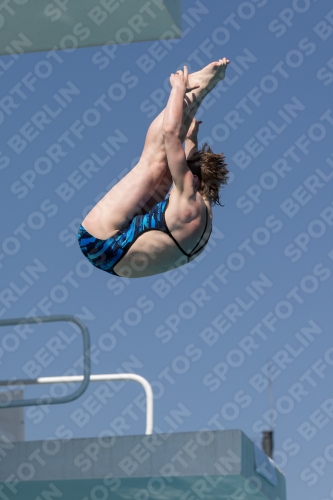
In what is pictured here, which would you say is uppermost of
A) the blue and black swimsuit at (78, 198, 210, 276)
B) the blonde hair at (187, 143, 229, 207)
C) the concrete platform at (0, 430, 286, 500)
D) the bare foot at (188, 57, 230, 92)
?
the bare foot at (188, 57, 230, 92)

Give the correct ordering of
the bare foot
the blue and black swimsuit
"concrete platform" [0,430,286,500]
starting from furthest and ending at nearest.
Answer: "concrete platform" [0,430,286,500] → the blue and black swimsuit → the bare foot

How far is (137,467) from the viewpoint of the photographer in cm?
677

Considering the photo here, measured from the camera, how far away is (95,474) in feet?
22.4

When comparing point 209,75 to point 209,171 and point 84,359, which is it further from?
point 84,359

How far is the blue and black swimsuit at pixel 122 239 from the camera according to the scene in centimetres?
592

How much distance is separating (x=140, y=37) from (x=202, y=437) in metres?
2.69

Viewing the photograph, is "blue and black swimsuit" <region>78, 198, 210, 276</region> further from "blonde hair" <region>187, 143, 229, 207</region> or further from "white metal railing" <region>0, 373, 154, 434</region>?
"white metal railing" <region>0, 373, 154, 434</region>

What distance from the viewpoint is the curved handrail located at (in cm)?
683

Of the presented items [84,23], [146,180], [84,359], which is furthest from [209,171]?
[84,23]

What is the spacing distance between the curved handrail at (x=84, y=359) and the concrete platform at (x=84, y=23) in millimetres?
1928

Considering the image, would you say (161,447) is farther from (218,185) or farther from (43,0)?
(43,0)

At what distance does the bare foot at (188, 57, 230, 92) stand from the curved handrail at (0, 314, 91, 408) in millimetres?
1927

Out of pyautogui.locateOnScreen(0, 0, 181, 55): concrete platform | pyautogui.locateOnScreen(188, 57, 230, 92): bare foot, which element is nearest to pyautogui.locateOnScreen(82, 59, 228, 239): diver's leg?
pyautogui.locateOnScreen(188, 57, 230, 92): bare foot

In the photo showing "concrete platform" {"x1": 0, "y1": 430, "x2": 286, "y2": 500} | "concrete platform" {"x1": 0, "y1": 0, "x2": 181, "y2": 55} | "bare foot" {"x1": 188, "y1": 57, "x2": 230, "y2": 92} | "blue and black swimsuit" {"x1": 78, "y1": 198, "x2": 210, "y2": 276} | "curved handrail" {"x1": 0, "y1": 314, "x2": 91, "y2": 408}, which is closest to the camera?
"bare foot" {"x1": 188, "y1": 57, "x2": 230, "y2": 92}
